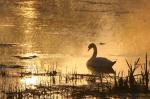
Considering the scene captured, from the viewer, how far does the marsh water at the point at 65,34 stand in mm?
15828

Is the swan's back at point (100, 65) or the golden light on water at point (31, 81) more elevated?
the swan's back at point (100, 65)

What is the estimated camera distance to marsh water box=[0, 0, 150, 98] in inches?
623

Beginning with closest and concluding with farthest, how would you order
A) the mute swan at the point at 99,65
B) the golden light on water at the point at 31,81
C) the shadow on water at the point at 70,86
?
the shadow on water at the point at 70,86, the golden light on water at the point at 31,81, the mute swan at the point at 99,65

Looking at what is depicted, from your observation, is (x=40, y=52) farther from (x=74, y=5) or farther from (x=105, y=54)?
(x=74, y=5)

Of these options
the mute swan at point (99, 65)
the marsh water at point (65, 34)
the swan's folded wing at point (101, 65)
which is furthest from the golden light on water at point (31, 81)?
the swan's folded wing at point (101, 65)

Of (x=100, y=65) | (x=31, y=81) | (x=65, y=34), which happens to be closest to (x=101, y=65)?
(x=100, y=65)

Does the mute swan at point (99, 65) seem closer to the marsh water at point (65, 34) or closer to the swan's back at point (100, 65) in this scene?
the swan's back at point (100, 65)

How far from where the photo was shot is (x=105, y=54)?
59.8 feet

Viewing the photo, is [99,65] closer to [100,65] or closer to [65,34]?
[100,65]

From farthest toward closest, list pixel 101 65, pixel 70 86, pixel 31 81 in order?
pixel 101 65 → pixel 31 81 → pixel 70 86

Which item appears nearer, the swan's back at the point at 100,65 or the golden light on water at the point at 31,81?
the golden light on water at the point at 31,81

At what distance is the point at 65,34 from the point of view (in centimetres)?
2152

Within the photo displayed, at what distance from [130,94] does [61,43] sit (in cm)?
780

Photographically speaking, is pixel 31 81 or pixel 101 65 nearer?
pixel 31 81
